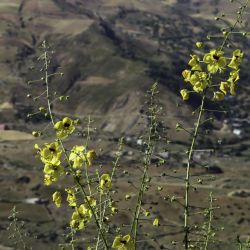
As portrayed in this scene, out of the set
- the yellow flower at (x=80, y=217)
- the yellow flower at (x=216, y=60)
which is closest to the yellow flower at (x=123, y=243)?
the yellow flower at (x=80, y=217)

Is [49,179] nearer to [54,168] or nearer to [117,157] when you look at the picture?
[54,168]

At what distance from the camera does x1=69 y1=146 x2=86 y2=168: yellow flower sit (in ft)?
23.6

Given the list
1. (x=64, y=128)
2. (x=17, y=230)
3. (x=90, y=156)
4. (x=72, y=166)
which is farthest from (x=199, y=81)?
(x=17, y=230)

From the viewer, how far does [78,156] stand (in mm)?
7289

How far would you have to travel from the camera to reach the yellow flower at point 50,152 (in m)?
7.14

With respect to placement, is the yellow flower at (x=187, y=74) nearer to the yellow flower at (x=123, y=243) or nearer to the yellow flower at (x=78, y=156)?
the yellow flower at (x=78, y=156)

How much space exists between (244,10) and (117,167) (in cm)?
251

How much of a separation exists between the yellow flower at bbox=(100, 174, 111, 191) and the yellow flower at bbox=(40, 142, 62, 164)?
78 centimetres

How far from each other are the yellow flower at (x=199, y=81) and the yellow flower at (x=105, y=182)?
1537 mm

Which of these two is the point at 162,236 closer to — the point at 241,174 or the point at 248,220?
the point at 248,220

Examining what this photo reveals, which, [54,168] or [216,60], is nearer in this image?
[54,168]

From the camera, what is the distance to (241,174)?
16988 cm

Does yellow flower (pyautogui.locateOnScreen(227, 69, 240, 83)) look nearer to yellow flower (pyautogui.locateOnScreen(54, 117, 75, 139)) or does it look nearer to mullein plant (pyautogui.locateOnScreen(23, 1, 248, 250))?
mullein plant (pyautogui.locateOnScreen(23, 1, 248, 250))

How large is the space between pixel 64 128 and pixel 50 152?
326 mm
